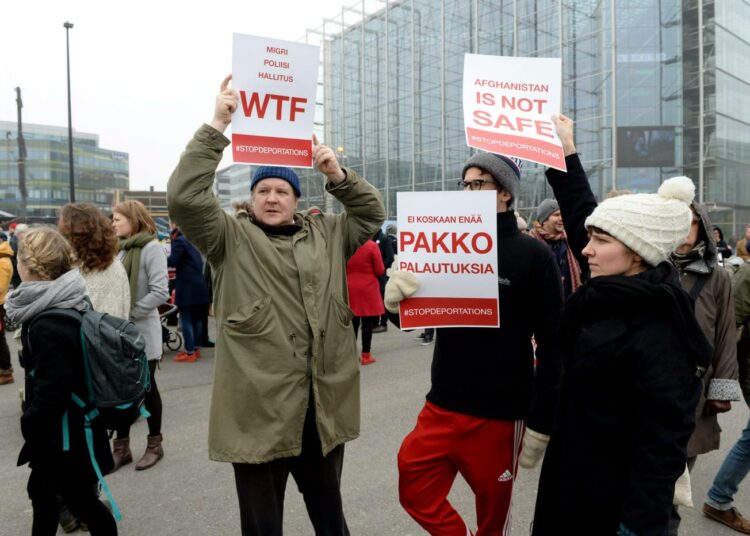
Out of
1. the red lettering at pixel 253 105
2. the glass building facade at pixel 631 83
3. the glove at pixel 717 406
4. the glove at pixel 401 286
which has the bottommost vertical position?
the glove at pixel 717 406

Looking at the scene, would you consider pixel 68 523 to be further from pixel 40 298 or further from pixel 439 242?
pixel 439 242

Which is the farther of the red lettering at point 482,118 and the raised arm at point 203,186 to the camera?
the red lettering at point 482,118

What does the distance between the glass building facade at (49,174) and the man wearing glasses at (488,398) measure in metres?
92.4

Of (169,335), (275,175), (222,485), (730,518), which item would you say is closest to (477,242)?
(275,175)

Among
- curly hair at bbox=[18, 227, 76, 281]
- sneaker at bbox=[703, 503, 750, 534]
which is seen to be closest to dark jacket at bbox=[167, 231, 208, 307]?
curly hair at bbox=[18, 227, 76, 281]

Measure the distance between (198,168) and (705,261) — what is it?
2.46 m

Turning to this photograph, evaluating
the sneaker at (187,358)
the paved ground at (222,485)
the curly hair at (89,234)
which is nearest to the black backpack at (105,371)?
the paved ground at (222,485)

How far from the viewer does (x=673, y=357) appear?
1.89 metres

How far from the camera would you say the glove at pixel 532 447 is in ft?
7.90

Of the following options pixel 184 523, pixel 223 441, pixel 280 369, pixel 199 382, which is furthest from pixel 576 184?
pixel 199 382

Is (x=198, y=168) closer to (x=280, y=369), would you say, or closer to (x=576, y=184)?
(x=280, y=369)

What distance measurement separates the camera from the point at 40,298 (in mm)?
2859

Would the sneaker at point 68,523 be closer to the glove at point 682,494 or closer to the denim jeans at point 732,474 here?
the glove at point 682,494

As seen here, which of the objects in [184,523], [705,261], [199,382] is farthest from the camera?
[199,382]
